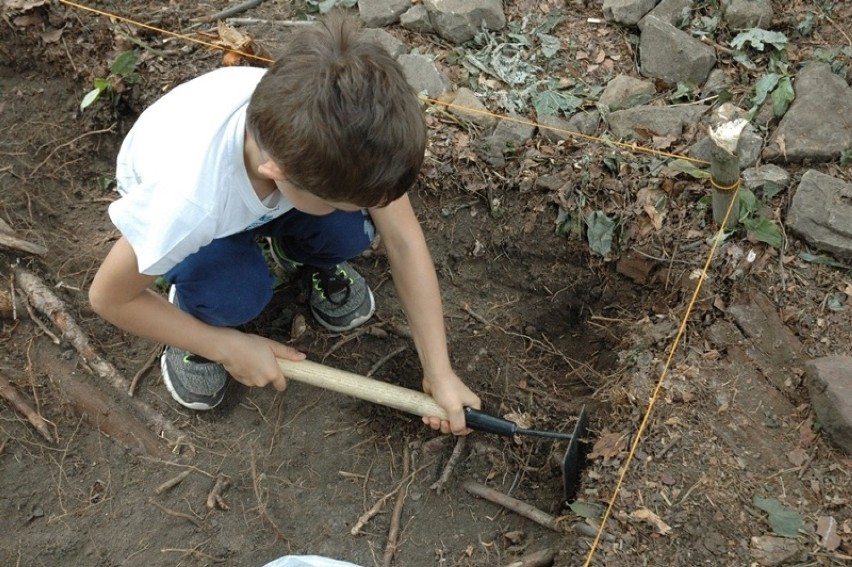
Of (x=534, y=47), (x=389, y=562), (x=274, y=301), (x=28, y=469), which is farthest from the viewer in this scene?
(x=534, y=47)

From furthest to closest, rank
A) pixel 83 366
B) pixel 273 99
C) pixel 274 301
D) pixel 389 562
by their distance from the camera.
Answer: pixel 274 301, pixel 83 366, pixel 389 562, pixel 273 99

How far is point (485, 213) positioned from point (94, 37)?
1855 millimetres

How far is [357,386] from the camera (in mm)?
2283

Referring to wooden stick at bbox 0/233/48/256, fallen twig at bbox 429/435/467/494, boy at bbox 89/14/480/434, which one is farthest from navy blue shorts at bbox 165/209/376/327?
wooden stick at bbox 0/233/48/256

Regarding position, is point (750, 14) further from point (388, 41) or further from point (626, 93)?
point (388, 41)

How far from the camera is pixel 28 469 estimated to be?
254cm

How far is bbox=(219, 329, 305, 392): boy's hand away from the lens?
2.21 meters

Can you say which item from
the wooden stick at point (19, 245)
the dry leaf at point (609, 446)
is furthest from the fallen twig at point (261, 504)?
the wooden stick at point (19, 245)

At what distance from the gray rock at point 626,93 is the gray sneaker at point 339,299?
119 cm

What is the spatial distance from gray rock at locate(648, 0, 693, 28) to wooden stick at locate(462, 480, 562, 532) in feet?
6.63

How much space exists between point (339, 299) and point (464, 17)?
4.31 ft

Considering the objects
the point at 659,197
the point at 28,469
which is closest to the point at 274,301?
the point at 28,469

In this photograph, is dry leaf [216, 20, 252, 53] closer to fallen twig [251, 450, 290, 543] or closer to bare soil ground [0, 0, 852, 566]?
bare soil ground [0, 0, 852, 566]

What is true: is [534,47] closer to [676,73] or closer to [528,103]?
[528,103]
